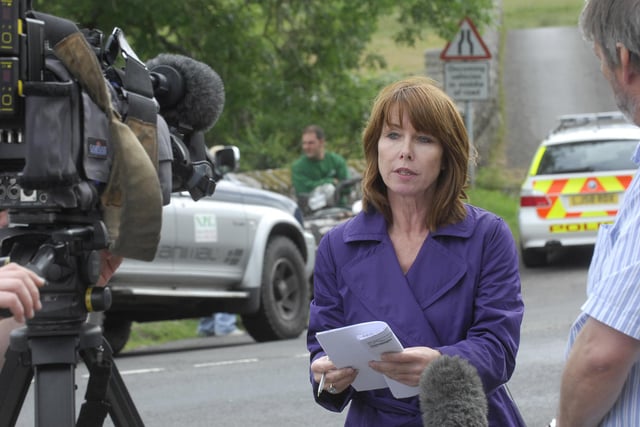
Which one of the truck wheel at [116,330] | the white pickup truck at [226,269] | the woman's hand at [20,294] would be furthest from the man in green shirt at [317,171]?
the woman's hand at [20,294]

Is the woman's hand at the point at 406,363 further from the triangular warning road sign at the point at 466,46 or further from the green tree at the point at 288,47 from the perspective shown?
the triangular warning road sign at the point at 466,46

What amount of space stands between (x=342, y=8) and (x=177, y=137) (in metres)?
13.8

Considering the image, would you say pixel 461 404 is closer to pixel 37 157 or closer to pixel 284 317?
pixel 37 157

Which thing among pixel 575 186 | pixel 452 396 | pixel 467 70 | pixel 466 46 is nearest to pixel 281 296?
pixel 575 186

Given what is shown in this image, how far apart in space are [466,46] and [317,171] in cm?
352

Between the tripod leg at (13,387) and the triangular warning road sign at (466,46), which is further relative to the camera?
the triangular warning road sign at (466,46)

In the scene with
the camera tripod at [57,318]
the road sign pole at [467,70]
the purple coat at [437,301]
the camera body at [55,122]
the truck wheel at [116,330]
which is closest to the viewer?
the camera body at [55,122]

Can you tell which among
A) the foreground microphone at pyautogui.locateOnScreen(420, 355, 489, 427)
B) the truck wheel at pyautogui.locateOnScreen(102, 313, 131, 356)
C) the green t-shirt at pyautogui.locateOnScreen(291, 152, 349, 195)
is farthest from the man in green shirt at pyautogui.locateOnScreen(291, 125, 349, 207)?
the foreground microphone at pyautogui.locateOnScreen(420, 355, 489, 427)

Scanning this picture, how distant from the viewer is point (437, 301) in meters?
3.68

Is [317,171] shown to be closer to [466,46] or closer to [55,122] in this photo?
[466,46]

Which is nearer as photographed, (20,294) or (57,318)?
(20,294)

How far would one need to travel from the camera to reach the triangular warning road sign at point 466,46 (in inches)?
732

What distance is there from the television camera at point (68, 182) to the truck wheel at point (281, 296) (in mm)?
8953

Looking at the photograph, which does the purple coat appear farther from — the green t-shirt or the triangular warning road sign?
the triangular warning road sign
